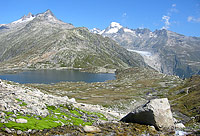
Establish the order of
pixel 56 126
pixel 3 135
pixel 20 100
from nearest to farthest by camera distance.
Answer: pixel 3 135, pixel 56 126, pixel 20 100

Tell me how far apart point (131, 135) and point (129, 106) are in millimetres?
75848

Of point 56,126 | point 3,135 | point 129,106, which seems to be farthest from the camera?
point 129,106

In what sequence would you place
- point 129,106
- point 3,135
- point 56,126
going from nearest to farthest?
1. point 3,135
2. point 56,126
3. point 129,106

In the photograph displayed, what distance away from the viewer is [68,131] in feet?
65.7

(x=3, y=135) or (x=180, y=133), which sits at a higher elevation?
(x=3, y=135)

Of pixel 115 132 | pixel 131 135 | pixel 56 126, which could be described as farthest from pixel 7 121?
pixel 131 135

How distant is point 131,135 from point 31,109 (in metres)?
13.7

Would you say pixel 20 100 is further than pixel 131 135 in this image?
Yes

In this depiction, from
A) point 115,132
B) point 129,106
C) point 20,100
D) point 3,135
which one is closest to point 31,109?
point 20,100

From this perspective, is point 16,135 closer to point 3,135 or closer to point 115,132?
point 3,135

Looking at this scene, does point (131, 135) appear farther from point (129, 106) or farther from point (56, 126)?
point (129, 106)

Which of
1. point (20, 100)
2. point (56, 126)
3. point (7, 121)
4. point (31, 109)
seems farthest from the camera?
point (20, 100)

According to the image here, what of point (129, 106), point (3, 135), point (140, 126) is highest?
point (3, 135)

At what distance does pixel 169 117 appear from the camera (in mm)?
25047
